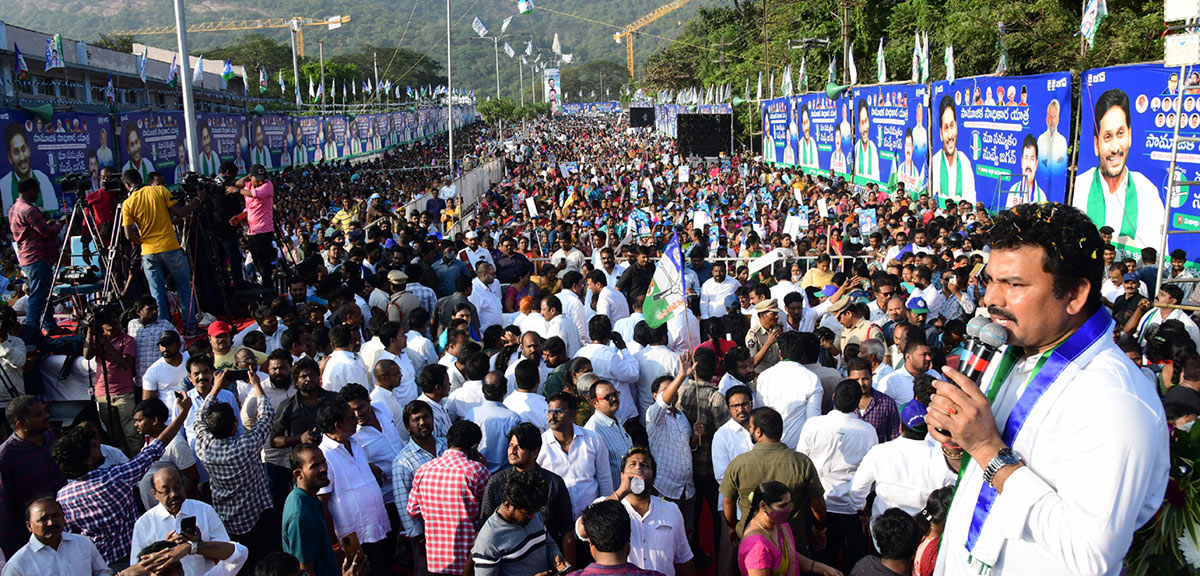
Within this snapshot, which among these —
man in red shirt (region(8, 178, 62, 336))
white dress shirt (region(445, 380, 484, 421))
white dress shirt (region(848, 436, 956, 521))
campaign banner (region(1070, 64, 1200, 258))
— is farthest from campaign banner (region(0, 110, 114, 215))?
campaign banner (region(1070, 64, 1200, 258))

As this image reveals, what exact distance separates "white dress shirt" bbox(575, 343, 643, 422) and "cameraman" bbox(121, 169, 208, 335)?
3.96 meters

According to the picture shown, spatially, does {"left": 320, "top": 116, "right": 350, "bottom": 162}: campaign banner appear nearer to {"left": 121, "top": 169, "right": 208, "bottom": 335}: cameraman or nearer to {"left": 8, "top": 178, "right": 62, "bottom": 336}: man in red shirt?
{"left": 8, "top": 178, "right": 62, "bottom": 336}: man in red shirt

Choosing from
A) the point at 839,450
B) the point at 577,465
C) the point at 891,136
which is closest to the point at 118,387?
the point at 577,465

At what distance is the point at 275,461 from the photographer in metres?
5.41

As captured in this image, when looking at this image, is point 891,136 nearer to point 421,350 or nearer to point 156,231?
point 421,350

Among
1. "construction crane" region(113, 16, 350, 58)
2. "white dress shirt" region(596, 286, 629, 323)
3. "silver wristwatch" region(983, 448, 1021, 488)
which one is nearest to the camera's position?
"silver wristwatch" region(983, 448, 1021, 488)

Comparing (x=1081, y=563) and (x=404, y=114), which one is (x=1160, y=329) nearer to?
(x=1081, y=563)

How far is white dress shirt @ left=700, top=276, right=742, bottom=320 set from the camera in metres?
9.30

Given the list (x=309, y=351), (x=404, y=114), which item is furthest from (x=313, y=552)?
(x=404, y=114)

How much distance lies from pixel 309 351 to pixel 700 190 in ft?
50.8

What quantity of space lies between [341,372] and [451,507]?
2126mm

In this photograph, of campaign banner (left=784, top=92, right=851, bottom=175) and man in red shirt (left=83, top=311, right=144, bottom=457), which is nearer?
man in red shirt (left=83, top=311, right=144, bottom=457)

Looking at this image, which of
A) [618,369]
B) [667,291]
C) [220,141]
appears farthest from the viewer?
[220,141]

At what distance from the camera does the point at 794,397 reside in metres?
5.83
